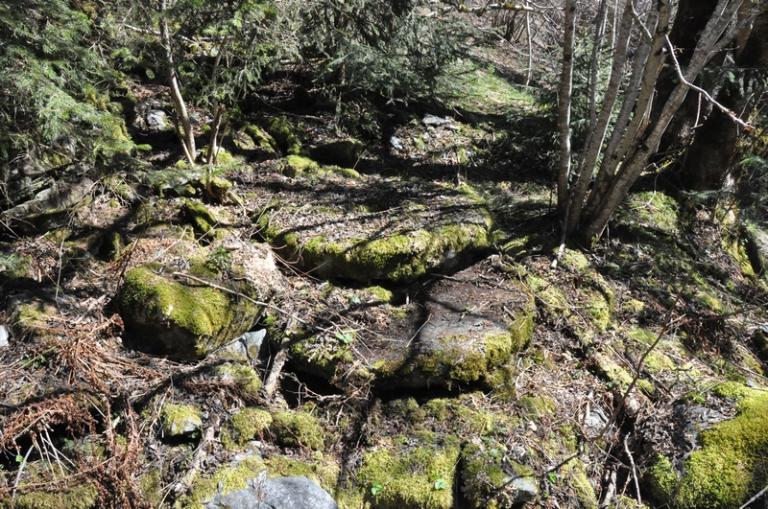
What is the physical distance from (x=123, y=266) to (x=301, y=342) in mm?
1842

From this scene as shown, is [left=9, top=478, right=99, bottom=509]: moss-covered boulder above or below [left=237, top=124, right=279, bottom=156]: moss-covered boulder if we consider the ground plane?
below

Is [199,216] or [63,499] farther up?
[199,216]

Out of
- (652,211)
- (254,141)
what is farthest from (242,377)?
(652,211)

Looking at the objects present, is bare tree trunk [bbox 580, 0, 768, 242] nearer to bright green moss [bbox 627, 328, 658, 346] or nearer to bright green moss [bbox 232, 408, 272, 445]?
bright green moss [bbox 627, 328, 658, 346]

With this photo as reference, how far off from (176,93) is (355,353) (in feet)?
12.2

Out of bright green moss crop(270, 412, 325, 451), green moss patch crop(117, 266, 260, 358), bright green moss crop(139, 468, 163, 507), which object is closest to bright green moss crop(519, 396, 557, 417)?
bright green moss crop(270, 412, 325, 451)

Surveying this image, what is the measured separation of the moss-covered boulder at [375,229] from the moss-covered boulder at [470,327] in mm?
319

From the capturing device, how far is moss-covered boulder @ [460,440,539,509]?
12.0 ft

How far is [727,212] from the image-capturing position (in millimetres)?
7160

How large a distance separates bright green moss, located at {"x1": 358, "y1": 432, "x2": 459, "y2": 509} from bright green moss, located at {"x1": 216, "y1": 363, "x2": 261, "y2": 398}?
3.58ft

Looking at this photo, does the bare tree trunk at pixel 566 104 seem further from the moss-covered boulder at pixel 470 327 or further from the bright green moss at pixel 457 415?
the bright green moss at pixel 457 415

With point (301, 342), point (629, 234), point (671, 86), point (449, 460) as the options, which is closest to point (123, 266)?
point (301, 342)

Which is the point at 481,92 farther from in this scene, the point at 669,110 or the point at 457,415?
the point at 457,415

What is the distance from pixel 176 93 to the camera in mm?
5898
